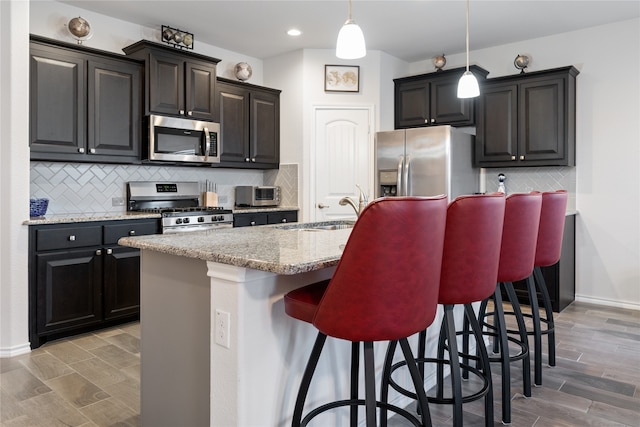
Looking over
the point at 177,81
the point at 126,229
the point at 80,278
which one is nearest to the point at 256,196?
the point at 177,81

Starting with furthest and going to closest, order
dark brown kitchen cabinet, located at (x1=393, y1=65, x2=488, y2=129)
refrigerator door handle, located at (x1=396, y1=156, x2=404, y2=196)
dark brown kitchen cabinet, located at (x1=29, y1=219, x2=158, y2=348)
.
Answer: dark brown kitchen cabinet, located at (x1=393, y1=65, x2=488, y2=129)
refrigerator door handle, located at (x1=396, y1=156, x2=404, y2=196)
dark brown kitchen cabinet, located at (x1=29, y1=219, x2=158, y2=348)

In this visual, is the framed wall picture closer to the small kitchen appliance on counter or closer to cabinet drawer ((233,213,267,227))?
the small kitchen appliance on counter

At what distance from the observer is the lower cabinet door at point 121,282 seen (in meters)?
3.48

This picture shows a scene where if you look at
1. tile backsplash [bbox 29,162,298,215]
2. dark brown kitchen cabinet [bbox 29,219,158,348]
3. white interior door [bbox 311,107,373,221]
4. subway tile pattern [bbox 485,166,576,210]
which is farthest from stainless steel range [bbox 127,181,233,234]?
subway tile pattern [bbox 485,166,576,210]

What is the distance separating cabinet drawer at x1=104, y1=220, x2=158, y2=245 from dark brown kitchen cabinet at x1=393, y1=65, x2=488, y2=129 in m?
3.03

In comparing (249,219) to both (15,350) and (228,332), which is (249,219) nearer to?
(15,350)

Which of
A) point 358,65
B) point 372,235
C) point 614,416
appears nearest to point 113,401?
point 372,235

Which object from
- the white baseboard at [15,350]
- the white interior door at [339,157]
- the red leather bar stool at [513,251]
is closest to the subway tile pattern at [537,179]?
the white interior door at [339,157]

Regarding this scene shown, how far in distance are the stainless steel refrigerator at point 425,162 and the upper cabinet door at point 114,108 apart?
247cm

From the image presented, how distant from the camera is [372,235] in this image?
1268 mm

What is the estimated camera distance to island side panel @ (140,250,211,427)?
1648 millimetres

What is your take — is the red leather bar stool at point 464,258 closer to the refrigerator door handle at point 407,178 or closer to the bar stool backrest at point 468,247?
the bar stool backrest at point 468,247

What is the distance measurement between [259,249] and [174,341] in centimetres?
54

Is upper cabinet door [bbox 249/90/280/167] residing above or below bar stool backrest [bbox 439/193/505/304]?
above
